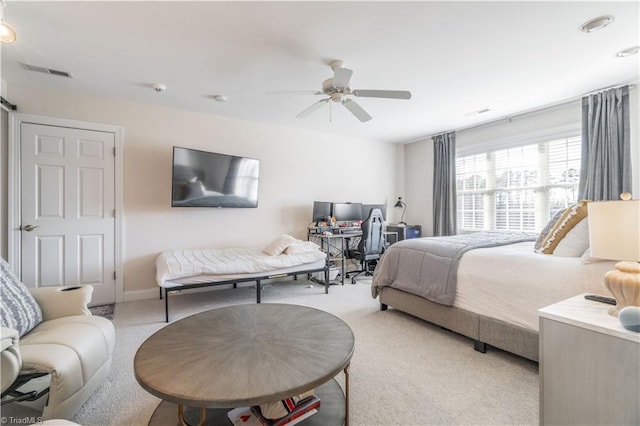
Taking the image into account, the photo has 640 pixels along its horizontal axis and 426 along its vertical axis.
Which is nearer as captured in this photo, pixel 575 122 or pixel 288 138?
pixel 575 122

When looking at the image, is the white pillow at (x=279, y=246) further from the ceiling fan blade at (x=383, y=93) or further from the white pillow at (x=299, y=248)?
the ceiling fan blade at (x=383, y=93)

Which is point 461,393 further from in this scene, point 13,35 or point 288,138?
point 288,138

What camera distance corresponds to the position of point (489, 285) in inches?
85.0

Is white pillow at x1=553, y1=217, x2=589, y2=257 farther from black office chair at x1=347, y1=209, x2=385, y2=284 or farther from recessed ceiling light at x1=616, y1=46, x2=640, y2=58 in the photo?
black office chair at x1=347, y1=209, x2=385, y2=284

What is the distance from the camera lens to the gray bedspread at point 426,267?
7.91 ft

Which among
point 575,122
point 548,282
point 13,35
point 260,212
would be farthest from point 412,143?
point 13,35

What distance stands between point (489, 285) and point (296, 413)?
1686mm

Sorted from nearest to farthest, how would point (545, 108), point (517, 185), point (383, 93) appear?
point (383, 93) < point (545, 108) < point (517, 185)

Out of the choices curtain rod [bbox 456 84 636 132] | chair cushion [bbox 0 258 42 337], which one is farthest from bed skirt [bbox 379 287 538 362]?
curtain rod [bbox 456 84 636 132]

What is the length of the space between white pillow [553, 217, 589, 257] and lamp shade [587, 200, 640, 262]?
2.58 ft

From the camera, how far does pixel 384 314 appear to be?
9.92 ft

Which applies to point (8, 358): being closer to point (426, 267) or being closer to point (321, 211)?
point (426, 267)

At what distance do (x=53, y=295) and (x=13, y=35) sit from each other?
1708 millimetres

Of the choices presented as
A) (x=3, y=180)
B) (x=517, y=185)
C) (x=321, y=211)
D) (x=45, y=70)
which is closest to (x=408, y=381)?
(x=321, y=211)
